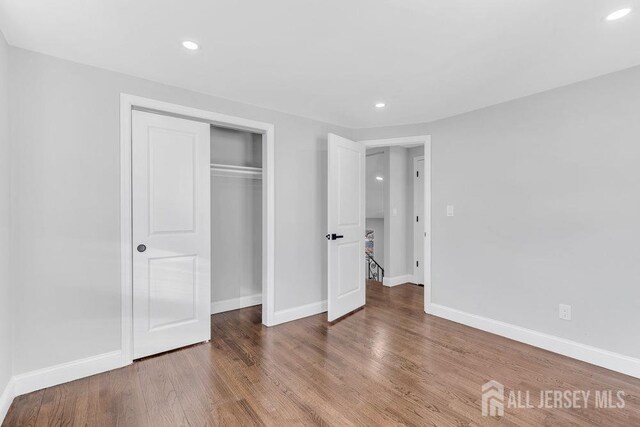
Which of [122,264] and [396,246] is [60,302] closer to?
[122,264]

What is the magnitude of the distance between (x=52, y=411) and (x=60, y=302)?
677 mm

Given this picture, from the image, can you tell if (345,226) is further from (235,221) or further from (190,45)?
(190,45)

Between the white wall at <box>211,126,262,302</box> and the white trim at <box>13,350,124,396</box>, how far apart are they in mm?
1341

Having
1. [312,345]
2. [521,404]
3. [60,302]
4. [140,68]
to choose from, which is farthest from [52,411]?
[521,404]

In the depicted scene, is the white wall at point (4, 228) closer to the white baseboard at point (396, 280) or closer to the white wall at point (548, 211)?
the white wall at point (548, 211)

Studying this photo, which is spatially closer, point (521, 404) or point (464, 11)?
point (464, 11)

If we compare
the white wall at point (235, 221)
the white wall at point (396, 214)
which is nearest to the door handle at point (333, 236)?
the white wall at point (235, 221)

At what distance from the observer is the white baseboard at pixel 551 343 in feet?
7.58

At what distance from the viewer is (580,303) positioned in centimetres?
255

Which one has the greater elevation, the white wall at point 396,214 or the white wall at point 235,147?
the white wall at point 235,147

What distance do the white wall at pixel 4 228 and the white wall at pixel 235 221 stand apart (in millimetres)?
1792

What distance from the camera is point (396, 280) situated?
196 inches

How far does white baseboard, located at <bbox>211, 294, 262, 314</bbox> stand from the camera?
365 cm

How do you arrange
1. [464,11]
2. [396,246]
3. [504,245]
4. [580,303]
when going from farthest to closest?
[396,246] → [504,245] → [580,303] → [464,11]
